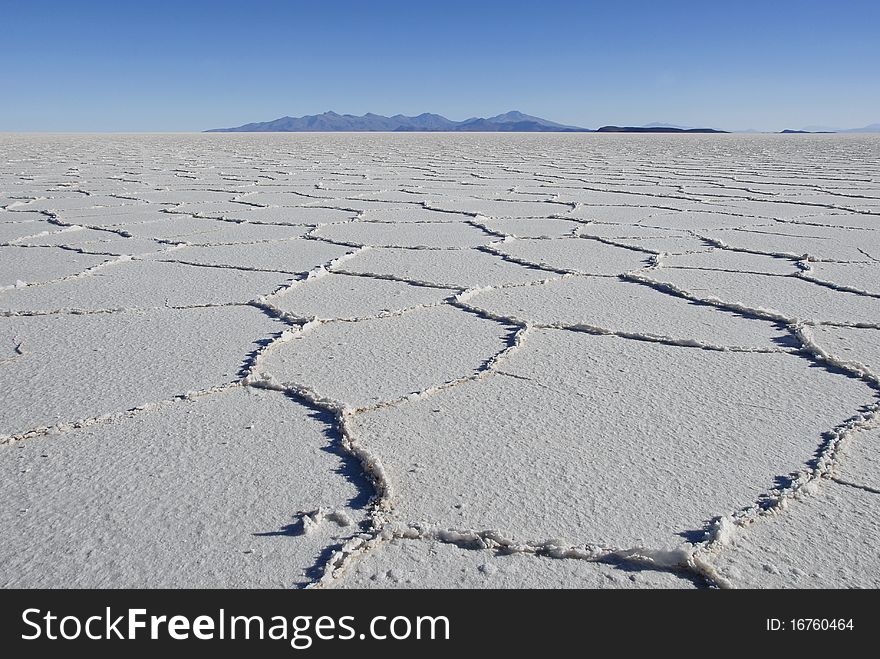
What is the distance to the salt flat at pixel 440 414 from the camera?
87 centimetres

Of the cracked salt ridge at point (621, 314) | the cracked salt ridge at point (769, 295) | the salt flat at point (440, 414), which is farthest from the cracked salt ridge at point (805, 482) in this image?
the cracked salt ridge at point (769, 295)

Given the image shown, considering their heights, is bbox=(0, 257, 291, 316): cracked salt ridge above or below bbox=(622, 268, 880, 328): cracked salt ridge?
below

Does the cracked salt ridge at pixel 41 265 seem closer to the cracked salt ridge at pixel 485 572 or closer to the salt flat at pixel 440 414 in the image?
the salt flat at pixel 440 414

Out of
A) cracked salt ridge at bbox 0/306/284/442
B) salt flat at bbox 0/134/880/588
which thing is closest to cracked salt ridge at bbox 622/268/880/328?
salt flat at bbox 0/134/880/588

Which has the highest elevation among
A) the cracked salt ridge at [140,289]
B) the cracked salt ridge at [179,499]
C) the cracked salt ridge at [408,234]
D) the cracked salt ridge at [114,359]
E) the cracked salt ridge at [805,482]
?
the cracked salt ridge at [805,482]

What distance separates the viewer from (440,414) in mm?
1266

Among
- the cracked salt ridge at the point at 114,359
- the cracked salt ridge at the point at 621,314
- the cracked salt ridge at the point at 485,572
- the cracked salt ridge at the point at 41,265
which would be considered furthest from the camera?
the cracked salt ridge at the point at 41,265

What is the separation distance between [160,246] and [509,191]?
2.76 metres

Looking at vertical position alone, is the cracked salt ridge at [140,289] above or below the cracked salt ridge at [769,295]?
below

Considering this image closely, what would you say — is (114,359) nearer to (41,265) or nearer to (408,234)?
(41,265)

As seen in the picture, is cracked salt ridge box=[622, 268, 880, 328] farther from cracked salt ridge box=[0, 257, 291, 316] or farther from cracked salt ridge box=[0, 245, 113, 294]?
cracked salt ridge box=[0, 245, 113, 294]

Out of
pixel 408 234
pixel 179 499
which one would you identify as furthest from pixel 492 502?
pixel 408 234

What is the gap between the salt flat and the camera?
0.87 meters
